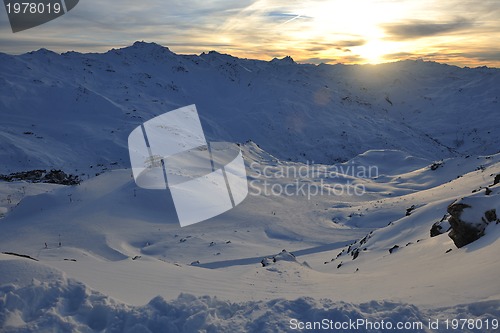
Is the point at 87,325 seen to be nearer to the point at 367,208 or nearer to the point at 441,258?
the point at 441,258

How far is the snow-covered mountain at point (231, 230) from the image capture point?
15.0 feet

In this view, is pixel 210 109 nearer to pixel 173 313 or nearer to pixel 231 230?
pixel 231 230

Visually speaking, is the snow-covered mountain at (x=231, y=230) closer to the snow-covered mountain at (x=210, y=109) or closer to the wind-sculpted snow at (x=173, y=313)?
the wind-sculpted snow at (x=173, y=313)

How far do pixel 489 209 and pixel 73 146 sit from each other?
3010 cm

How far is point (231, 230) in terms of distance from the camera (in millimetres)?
14242

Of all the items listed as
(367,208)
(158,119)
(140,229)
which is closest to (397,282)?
(140,229)

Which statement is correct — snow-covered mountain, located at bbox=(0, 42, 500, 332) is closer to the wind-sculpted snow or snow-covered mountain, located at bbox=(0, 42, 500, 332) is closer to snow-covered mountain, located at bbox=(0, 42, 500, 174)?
the wind-sculpted snow

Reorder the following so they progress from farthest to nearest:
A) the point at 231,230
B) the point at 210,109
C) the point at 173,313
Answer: the point at 210,109 → the point at 231,230 → the point at 173,313

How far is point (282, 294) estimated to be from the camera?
613cm

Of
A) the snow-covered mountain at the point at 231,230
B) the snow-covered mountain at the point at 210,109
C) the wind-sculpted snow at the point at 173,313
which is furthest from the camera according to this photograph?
the snow-covered mountain at the point at 210,109

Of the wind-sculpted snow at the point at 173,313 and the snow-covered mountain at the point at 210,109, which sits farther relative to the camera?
the snow-covered mountain at the point at 210,109

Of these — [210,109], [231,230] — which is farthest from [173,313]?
[210,109]

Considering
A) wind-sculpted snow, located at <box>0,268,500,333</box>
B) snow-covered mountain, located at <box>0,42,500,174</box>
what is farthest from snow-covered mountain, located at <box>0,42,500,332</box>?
snow-covered mountain, located at <box>0,42,500,174</box>

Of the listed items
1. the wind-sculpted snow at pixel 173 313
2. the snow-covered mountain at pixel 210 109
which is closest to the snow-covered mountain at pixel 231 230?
the wind-sculpted snow at pixel 173 313
